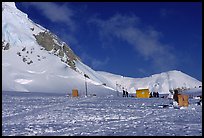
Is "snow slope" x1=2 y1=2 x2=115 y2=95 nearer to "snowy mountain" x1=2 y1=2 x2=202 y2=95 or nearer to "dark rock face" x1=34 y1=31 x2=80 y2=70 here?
"snowy mountain" x1=2 y1=2 x2=202 y2=95

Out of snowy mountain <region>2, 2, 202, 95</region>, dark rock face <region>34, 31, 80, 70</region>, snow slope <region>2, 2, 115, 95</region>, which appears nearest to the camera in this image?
snowy mountain <region>2, 2, 202, 95</region>

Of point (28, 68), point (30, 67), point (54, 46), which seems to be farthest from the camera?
point (54, 46)

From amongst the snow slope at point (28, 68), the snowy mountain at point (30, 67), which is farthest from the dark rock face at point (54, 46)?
the snow slope at point (28, 68)

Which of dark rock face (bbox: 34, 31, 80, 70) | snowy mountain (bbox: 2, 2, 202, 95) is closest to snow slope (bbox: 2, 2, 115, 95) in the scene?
snowy mountain (bbox: 2, 2, 202, 95)

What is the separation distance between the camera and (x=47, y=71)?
103 metres

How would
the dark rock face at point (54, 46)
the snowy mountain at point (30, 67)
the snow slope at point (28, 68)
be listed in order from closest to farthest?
the snowy mountain at point (30, 67) < the snow slope at point (28, 68) < the dark rock face at point (54, 46)

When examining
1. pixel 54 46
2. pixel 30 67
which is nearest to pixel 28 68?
pixel 30 67

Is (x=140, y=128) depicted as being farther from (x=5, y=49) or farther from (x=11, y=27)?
A: (x=5, y=49)

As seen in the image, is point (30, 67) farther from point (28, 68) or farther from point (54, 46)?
point (54, 46)

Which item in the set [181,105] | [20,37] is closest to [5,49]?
[20,37]

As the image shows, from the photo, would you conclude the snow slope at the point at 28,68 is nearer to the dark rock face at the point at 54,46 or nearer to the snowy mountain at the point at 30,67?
the snowy mountain at the point at 30,67

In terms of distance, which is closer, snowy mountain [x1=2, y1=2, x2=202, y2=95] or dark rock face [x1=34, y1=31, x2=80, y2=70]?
snowy mountain [x1=2, y1=2, x2=202, y2=95]

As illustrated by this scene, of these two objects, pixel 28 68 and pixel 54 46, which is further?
→ pixel 54 46

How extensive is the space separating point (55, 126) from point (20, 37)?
11302 cm
